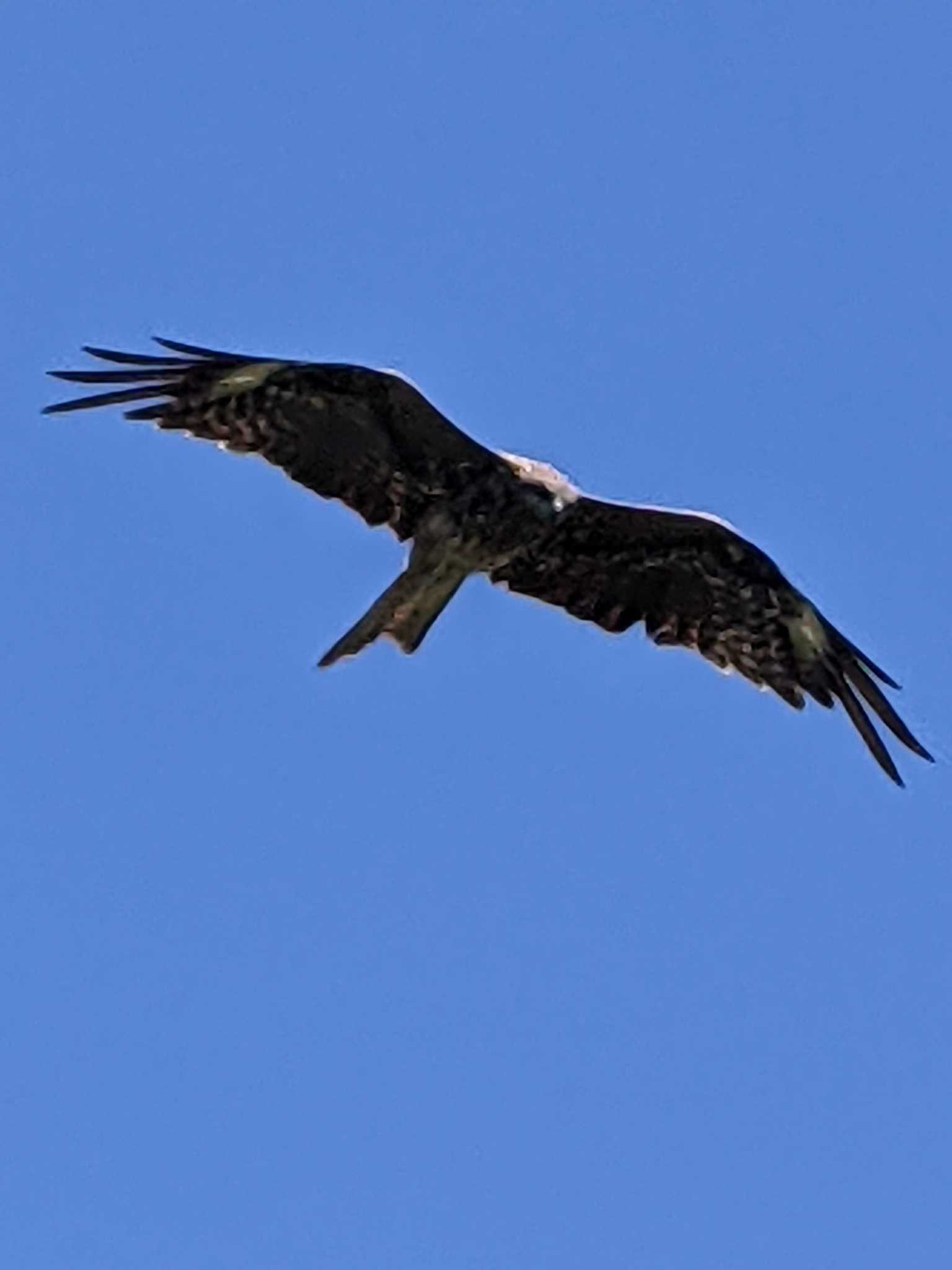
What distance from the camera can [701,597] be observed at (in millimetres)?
16891

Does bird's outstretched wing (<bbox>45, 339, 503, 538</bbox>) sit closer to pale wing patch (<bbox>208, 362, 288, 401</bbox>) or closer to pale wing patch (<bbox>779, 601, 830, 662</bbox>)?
pale wing patch (<bbox>208, 362, 288, 401</bbox>)

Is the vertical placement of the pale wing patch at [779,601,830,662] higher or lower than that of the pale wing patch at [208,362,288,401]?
higher

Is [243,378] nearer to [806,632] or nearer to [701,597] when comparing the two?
[701,597]

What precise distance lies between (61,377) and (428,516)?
192 centimetres

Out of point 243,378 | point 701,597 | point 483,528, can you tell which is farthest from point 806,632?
point 243,378

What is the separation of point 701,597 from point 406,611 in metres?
1.74

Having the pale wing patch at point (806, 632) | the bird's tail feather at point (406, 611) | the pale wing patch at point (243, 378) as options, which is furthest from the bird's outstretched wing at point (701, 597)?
the pale wing patch at point (243, 378)

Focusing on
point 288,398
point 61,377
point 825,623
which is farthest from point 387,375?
point 825,623

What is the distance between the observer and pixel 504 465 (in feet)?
52.3

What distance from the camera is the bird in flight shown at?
51.4 feet

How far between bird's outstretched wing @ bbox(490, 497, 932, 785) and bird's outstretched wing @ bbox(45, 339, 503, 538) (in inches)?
29.0

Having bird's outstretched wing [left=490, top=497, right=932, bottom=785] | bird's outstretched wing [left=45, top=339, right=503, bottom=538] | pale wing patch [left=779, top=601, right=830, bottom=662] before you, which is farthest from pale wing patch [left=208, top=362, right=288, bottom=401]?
pale wing patch [left=779, top=601, right=830, bottom=662]

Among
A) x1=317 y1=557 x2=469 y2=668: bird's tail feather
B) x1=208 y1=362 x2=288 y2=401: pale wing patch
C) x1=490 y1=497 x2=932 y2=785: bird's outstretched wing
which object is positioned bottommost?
x1=317 y1=557 x2=469 y2=668: bird's tail feather

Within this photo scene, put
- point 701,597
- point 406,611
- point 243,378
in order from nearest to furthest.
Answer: point 243,378 → point 406,611 → point 701,597
